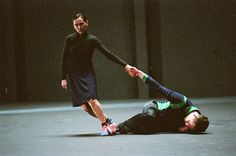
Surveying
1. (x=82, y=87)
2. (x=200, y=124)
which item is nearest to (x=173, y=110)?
(x=200, y=124)

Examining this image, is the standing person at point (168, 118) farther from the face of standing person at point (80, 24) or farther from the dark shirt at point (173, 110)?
the face of standing person at point (80, 24)

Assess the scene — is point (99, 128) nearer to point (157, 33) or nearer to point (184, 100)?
point (184, 100)

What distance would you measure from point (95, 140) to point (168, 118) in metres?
1.04

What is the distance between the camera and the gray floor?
4594mm

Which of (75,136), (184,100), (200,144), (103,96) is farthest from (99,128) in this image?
(103,96)

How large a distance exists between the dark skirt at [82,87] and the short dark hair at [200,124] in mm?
1314

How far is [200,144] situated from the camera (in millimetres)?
4871

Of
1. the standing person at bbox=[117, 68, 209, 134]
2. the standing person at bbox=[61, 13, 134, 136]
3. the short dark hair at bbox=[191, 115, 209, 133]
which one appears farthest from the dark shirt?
the standing person at bbox=[61, 13, 134, 136]

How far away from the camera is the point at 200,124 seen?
5.54m

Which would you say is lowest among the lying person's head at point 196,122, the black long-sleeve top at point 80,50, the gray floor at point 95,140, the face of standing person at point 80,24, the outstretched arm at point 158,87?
the gray floor at point 95,140

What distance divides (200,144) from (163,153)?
0.62m

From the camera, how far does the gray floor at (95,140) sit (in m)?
4.59

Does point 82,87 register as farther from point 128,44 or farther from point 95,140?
point 128,44

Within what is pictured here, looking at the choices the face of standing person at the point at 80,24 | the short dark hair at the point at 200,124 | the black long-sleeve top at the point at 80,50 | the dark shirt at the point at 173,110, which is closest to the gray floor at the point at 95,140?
the short dark hair at the point at 200,124
